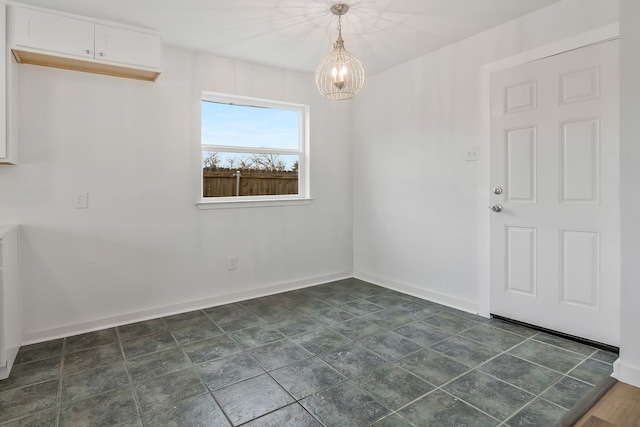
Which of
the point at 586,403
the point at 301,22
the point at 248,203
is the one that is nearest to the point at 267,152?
the point at 248,203

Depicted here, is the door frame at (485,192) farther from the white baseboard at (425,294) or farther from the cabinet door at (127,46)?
the cabinet door at (127,46)

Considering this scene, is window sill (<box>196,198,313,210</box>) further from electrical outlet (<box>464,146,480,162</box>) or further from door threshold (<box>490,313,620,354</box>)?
door threshold (<box>490,313,620,354</box>)

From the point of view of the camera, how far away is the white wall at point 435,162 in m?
2.82

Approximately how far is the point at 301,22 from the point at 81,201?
2168 mm

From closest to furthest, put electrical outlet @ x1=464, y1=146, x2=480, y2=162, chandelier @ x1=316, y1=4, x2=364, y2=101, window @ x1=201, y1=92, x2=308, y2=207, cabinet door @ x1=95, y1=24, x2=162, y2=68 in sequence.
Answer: chandelier @ x1=316, y1=4, x2=364, y2=101 → cabinet door @ x1=95, y1=24, x2=162, y2=68 → electrical outlet @ x1=464, y1=146, x2=480, y2=162 → window @ x1=201, y1=92, x2=308, y2=207

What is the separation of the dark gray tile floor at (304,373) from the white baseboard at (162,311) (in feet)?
0.31

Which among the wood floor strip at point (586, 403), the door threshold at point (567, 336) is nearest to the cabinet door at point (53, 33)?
the wood floor strip at point (586, 403)

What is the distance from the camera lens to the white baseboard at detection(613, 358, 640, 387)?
76.5 inches

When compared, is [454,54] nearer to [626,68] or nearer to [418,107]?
[418,107]

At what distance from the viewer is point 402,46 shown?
127 inches

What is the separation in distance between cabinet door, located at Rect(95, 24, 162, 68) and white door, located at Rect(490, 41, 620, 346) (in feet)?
8.81

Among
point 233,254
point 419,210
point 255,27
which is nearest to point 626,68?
point 419,210

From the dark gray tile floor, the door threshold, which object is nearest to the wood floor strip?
the dark gray tile floor

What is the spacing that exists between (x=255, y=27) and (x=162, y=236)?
189cm
